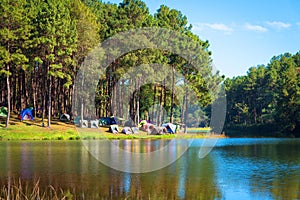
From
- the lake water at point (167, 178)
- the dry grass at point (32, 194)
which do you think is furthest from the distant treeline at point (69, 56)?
the dry grass at point (32, 194)

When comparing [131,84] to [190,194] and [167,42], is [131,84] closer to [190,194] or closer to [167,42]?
[167,42]

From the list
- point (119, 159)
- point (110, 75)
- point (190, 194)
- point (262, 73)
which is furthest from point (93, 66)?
point (262, 73)

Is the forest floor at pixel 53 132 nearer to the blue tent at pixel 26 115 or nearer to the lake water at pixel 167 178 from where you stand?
the blue tent at pixel 26 115

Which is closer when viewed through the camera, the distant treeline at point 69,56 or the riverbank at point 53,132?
the riverbank at point 53,132

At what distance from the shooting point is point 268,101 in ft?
391

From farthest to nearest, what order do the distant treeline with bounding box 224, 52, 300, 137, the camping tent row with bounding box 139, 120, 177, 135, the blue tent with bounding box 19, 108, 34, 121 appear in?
the distant treeline with bounding box 224, 52, 300, 137 < the camping tent row with bounding box 139, 120, 177, 135 < the blue tent with bounding box 19, 108, 34, 121

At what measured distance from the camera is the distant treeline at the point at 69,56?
5141cm

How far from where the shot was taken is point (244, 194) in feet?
56.6

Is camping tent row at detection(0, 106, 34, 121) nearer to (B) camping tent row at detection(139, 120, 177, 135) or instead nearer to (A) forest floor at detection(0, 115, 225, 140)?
(A) forest floor at detection(0, 115, 225, 140)

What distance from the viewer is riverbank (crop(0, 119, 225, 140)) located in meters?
48.1

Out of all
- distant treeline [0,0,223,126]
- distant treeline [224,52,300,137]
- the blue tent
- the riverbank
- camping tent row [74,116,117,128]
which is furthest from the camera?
distant treeline [224,52,300,137]

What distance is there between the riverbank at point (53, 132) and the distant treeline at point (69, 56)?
2.18 metres

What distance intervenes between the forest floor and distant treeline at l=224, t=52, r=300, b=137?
1427 inches

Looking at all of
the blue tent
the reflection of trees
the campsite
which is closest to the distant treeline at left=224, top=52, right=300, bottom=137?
the campsite
